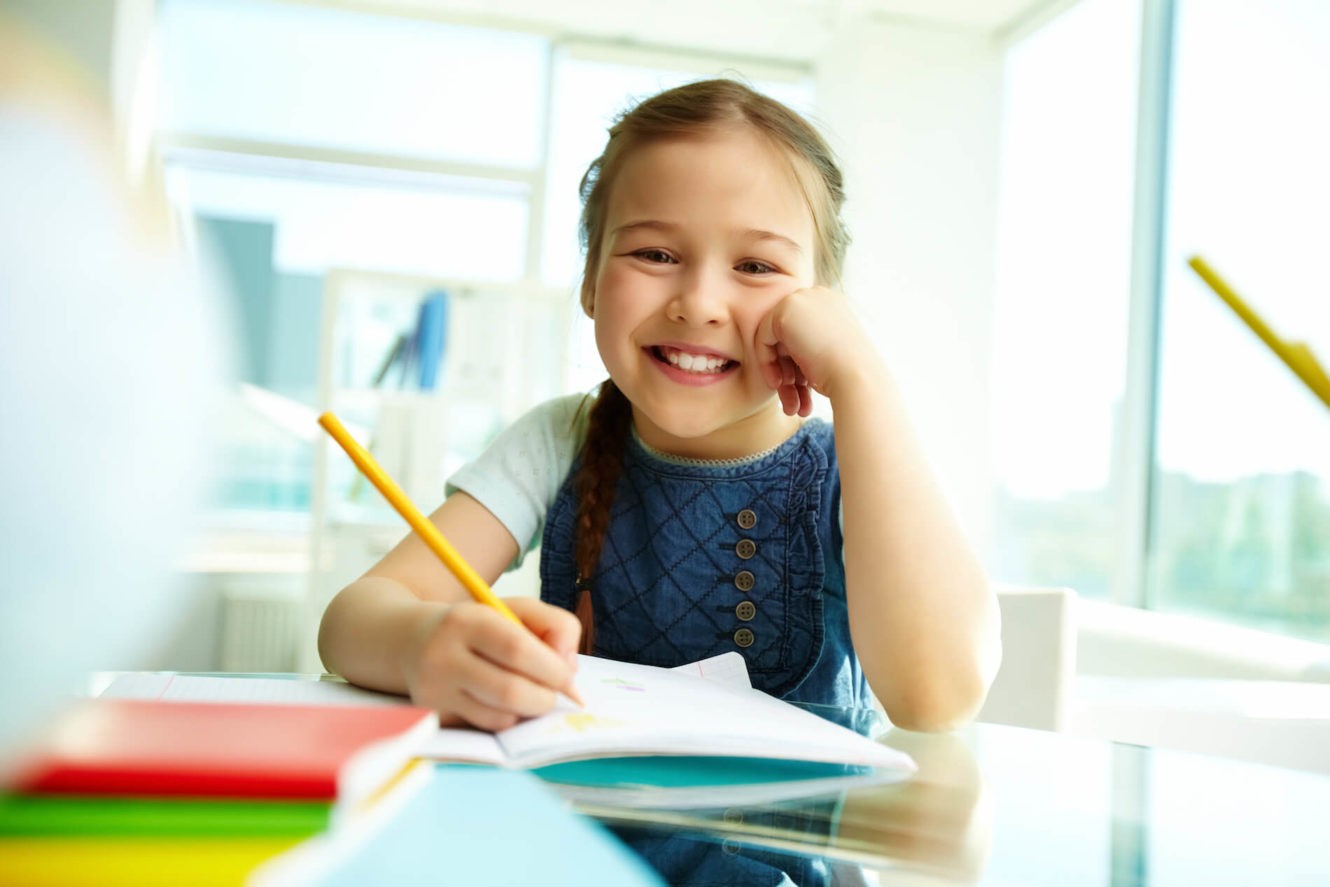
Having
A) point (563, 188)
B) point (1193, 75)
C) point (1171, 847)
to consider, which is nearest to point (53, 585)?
point (1171, 847)

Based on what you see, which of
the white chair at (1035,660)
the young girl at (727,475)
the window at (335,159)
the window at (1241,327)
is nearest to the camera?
the young girl at (727,475)

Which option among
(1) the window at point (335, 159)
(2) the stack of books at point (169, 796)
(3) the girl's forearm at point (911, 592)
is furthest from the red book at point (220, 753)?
(1) the window at point (335, 159)

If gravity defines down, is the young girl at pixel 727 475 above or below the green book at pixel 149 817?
above

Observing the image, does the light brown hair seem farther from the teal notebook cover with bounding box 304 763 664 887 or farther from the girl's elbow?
the teal notebook cover with bounding box 304 763 664 887

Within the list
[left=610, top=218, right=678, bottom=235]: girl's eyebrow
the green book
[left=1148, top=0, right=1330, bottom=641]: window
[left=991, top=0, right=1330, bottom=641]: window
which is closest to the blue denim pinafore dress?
[left=610, top=218, right=678, bottom=235]: girl's eyebrow

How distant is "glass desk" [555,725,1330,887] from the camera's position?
372 mm

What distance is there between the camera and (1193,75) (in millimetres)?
2920

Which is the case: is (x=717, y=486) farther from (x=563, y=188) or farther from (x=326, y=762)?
(x=563, y=188)

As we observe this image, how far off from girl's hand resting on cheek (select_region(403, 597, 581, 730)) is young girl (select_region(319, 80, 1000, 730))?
4.8 inches

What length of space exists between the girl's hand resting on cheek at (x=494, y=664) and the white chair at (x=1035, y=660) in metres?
0.72

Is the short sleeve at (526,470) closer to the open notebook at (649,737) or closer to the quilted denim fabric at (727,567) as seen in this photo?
the quilted denim fabric at (727,567)

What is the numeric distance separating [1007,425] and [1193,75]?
4.57 feet

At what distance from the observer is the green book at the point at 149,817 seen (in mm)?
245

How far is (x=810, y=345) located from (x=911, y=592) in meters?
0.22
